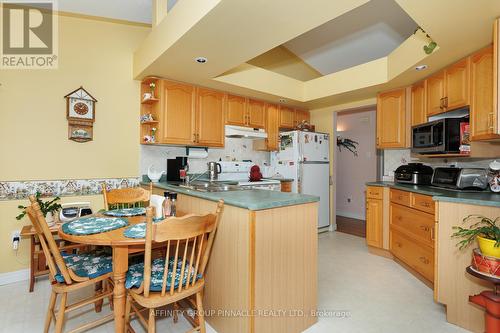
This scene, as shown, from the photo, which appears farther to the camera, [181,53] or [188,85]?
[188,85]

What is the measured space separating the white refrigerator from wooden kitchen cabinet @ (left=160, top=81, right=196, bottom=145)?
64.0 inches

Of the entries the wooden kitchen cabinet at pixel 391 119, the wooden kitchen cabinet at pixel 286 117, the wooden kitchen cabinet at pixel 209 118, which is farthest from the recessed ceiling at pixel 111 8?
the wooden kitchen cabinet at pixel 391 119

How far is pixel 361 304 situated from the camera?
2299 mm

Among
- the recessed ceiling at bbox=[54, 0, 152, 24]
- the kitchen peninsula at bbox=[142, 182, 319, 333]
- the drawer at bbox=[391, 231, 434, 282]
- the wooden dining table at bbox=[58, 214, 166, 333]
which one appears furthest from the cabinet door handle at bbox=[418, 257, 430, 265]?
the recessed ceiling at bbox=[54, 0, 152, 24]

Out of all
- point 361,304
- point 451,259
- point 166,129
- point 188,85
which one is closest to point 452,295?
point 451,259

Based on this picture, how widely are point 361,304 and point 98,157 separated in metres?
3.11

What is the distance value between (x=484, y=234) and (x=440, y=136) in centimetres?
135

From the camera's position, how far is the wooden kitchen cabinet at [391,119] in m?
3.45

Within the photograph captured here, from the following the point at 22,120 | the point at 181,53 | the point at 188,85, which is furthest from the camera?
the point at 188,85

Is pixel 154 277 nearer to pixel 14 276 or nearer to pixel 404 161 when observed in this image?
pixel 14 276

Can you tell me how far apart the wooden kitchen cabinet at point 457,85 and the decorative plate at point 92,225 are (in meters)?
3.11

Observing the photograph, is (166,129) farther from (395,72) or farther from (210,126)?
(395,72)

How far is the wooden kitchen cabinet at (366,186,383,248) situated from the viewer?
348 centimetres

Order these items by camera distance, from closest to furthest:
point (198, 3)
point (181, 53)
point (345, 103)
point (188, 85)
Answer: point (198, 3)
point (181, 53)
point (188, 85)
point (345, 103)
